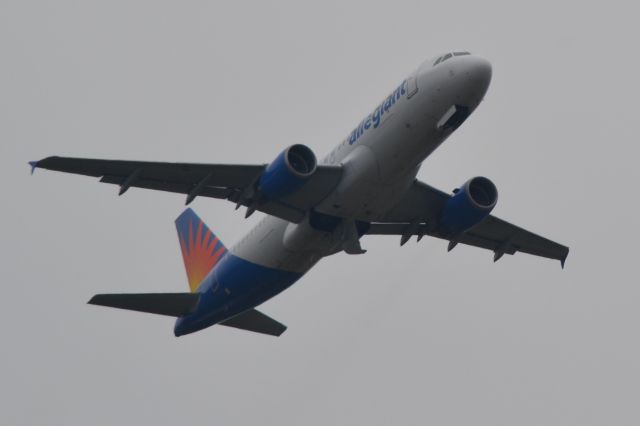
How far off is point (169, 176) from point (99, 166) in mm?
2294

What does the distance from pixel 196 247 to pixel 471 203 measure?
13569 mm

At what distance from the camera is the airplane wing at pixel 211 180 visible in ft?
113

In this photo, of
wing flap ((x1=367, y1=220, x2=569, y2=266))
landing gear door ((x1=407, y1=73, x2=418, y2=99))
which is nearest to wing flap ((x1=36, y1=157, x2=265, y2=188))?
landing gear door ((x1=407, y1=73, x2=418, y2=99))

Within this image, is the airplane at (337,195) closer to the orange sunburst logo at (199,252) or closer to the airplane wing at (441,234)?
the airplane wing at (441,234)

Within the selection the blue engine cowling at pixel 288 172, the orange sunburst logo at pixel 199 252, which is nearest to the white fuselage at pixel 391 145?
the blue engine cowling at pixel 288 172

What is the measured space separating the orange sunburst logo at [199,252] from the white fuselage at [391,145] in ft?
24.2

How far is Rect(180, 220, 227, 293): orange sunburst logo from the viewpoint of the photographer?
43.9 m

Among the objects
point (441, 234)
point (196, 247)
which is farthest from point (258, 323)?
point (441, 234)

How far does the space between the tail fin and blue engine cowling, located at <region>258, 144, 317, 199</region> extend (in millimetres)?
10043

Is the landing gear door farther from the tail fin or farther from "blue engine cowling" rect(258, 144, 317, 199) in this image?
the tail fin

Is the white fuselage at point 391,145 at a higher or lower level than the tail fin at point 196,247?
higher

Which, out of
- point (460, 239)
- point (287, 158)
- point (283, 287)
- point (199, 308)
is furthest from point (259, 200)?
point (460, 239)

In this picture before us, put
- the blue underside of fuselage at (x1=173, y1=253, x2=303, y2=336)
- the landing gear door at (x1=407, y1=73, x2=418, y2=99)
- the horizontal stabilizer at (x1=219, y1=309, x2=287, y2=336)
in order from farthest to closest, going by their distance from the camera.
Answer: the horizontal stabilizer at (x1=219, y1=309, x2=287, y2=336)
the blue underside of fuselage at (x1=173, y1=253, x2=303, y2=336)
the landing gear door at (x1=407, y1=73, x2=418, y2=99)

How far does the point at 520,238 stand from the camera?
41.8 metres
